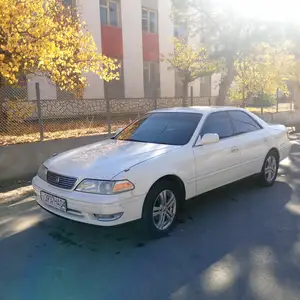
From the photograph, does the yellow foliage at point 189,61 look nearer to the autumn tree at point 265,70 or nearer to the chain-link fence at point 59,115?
the autumn tree at point 265,70

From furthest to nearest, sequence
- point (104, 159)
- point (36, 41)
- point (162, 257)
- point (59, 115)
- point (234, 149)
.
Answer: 1. point (59, 115)
2. point (36, 41)
3. point (234, 149)
4. point (104, 159)
5. point (162, 257)

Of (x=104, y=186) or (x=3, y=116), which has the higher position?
(x=3, y=116)

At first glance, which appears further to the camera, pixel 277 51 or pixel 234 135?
pixel 277 51

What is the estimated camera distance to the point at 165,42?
20.1 meters

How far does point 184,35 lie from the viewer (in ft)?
68.1

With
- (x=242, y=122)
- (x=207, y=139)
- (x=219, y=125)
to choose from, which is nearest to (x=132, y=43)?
(x=242, y=122)

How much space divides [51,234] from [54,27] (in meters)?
5.52

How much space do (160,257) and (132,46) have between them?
16304 millimetres

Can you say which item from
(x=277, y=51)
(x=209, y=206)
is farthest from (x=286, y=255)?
(x=277, y=51)

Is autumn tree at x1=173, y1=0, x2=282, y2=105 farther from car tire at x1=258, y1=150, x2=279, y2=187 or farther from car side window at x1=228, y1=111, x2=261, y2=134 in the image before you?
car side window at x1=228, y1=111, x2=261, y2=134

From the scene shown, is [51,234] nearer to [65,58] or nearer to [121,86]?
[65,58]

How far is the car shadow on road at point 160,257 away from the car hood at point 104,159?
2.50 ft

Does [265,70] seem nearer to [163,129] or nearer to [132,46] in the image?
[132,46]

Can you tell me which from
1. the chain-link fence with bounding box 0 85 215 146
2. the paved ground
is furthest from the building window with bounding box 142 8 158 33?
the paved ground
